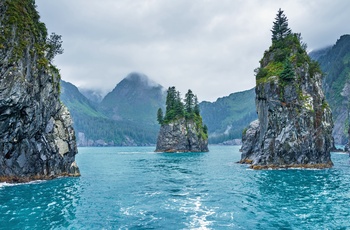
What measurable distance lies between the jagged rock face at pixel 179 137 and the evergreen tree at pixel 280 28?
86.5 m

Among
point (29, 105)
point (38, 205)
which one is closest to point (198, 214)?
point (38, 205)

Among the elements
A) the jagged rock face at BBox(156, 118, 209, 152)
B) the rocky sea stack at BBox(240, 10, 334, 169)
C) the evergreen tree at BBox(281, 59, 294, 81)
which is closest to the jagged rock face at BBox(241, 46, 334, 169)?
the rocky sea stack at BBox(240, 10, 334, 169)

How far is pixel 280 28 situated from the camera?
8262 centimetres

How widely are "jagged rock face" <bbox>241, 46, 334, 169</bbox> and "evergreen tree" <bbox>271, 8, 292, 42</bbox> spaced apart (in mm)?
15824

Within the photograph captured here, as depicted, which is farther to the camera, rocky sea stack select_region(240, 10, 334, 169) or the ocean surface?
rocky sea stack select_region(240, 10, 334, 169)

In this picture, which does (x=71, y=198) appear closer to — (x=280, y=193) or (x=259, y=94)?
(x=280, y=193)

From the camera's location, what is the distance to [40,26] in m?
50.1

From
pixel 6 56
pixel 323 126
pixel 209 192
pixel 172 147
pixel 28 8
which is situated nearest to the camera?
pixel 6 56

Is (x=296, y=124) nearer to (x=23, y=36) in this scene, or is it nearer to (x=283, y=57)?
(x=283, y=57)

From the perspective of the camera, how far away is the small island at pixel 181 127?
520ft

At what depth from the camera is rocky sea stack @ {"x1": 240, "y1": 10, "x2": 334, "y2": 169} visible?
6638 centimetres

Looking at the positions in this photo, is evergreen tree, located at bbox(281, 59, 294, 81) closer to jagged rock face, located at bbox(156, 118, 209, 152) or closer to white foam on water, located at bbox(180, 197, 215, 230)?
white foam on water, located at bbox(180, 197, 215, 230)

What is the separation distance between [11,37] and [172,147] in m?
127

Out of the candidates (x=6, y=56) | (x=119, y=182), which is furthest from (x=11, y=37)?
(x=119, y=182)
